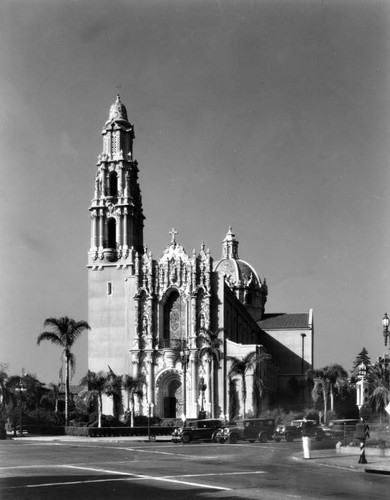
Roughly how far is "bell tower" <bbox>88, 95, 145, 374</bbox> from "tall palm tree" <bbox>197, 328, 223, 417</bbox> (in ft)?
28.5

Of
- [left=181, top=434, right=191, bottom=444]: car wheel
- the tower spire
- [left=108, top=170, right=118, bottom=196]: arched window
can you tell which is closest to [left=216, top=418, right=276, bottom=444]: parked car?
[left=181, top=434, right=191, bottom=444]: car wheel

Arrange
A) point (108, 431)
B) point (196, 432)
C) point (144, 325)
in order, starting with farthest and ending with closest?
point (144, 325)
point (108, 431)
point (196, 432)

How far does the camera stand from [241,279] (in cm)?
10844

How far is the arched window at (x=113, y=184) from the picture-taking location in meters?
82.4

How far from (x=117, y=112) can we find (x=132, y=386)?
29370 mm

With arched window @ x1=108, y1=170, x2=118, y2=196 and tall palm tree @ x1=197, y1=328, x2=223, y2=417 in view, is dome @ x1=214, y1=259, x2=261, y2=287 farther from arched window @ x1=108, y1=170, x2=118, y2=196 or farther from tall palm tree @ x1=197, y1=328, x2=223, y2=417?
tall palm tree @ x1=197, y1=328, x2=223, y2=417

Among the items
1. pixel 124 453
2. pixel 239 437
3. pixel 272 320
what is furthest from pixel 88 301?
pixel 124 453

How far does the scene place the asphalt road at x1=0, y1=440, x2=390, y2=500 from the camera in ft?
58.3

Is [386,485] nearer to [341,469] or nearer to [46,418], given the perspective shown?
[341,469]

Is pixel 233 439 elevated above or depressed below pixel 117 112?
below

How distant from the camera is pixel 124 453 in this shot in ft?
111

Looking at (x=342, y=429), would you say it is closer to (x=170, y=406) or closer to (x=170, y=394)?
(x=170, y=394)

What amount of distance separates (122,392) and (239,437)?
112 ft

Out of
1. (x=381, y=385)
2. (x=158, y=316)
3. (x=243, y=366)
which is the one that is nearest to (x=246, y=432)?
(x=381, y=385)
